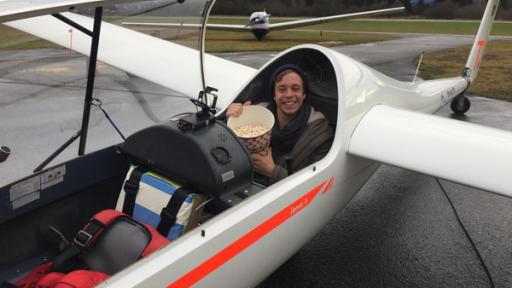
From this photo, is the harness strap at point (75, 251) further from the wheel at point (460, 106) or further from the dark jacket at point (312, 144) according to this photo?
the wheel at point (460, 106)

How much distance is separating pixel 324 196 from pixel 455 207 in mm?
1900

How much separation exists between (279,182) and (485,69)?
439 inches

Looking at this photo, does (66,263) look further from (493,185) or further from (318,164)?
(493,185)

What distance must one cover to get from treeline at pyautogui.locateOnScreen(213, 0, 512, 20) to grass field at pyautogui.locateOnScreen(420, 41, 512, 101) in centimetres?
1837

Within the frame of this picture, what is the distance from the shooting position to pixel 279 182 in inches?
77.4

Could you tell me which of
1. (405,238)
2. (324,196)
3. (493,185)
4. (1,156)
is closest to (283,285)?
(324,196)

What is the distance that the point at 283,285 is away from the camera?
2594mm

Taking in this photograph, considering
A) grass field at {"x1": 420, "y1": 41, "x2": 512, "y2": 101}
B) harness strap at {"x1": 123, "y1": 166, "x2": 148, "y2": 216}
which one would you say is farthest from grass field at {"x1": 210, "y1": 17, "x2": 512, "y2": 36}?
harness strap at {"x1": 123, "y1": 166, "x2": 148, "y2": 216}

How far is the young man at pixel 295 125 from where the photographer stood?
2521 mm

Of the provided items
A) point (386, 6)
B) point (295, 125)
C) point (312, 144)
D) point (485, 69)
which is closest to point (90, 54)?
point (295, 125)

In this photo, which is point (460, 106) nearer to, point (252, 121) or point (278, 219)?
point (252, 121)

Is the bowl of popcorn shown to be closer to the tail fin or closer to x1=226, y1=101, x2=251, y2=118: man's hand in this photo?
x1=226, y1=101, x2=251, y2=118: man's hand

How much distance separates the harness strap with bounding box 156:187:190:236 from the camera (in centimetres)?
191

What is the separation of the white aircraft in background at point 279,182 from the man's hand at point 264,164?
0.25m
